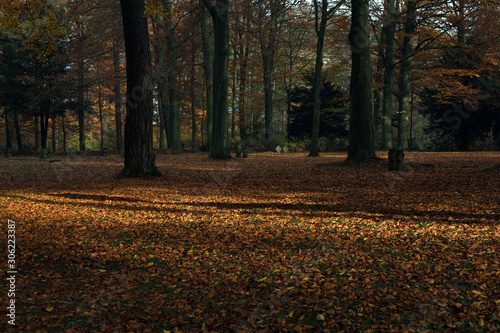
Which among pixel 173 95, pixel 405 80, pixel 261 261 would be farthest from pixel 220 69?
pixel 261 261

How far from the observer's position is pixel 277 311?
318cm

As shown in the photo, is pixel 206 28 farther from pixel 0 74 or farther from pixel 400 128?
pixel 0 74

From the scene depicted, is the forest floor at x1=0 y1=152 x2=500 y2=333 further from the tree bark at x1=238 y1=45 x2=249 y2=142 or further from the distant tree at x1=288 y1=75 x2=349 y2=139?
the tree bark at x1=238 y1=45 x2=249 y2=142

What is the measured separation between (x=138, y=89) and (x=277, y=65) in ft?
83.2

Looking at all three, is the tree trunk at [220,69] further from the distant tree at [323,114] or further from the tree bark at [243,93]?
the distant tree at [323,114]

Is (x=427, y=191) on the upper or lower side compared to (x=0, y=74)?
lower

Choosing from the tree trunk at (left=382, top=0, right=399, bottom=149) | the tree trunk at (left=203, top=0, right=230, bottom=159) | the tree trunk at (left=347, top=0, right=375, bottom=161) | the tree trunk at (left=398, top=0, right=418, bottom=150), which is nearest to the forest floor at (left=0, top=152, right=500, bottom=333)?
the tree trunk at (left=347, top=0, right=375, bottom=161)

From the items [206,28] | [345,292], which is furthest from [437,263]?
[206,28]

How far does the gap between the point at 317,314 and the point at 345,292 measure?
0.49m

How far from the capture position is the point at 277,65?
34.2 m

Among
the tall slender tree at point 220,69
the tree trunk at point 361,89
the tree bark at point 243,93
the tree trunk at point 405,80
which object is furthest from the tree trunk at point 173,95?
the tree trunk at point 405,80

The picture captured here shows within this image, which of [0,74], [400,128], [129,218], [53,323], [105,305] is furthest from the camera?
[0,74]

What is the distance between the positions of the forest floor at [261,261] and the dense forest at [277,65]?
16.7ft

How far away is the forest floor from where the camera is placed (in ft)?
10.1
